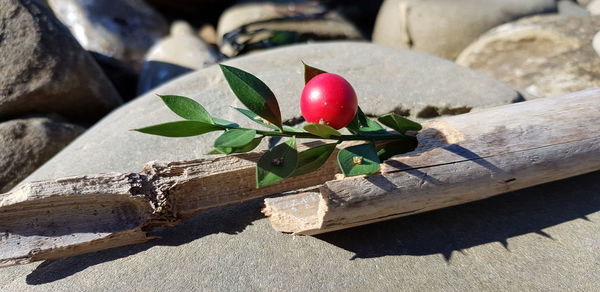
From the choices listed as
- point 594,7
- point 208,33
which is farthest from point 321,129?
point 594,7

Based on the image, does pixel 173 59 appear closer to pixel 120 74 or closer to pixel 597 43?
pixel 120 74

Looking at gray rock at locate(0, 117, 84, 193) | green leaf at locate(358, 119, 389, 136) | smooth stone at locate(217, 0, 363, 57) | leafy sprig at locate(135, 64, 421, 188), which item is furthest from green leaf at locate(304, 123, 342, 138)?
smooth stone at locate(217, 0, 363, 57)

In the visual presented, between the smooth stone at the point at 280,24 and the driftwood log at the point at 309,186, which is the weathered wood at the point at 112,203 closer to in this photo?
the driftwood log at the point at 309,186

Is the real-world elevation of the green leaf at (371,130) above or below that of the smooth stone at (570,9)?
above

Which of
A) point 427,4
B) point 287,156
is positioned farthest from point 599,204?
point 427,4

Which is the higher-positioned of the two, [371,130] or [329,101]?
[329,101]

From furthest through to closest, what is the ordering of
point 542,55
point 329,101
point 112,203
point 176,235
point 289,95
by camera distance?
point 542,55, point 289,95, point 176,235, point 112,203, point 329,101

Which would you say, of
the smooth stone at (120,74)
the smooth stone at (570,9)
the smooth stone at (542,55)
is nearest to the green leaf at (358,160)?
the smooth stone at (542,55)
